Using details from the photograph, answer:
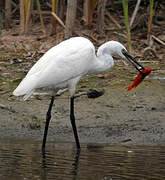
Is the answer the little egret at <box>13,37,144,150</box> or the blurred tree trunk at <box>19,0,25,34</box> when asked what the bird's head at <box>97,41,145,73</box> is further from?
the blurred tree trunk at <box>19,0,25,34</box>

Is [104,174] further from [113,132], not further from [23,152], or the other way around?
[113,132]

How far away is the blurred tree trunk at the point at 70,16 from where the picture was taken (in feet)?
34.7

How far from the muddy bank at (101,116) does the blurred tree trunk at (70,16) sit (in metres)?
1.85

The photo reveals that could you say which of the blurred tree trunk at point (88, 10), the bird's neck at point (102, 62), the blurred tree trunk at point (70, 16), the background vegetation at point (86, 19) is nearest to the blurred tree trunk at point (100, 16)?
the background vegetation at point (86, 19)

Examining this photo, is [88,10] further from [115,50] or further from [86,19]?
[115,50]

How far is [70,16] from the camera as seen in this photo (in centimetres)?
1065

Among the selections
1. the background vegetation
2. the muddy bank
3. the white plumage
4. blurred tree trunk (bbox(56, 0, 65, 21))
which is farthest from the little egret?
blurred tree trunk (bbox(56, 0, 65, 21))

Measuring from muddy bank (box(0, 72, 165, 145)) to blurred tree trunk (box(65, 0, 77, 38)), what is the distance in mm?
1846

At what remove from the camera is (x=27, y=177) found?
5320mm

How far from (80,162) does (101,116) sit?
2.24 m

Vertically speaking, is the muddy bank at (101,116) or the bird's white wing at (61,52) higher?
the bird's white wing at (61,52)

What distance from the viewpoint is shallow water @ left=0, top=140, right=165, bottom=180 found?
546 cm

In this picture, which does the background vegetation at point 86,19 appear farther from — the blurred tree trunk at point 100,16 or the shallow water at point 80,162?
the shallow water at point 80,162

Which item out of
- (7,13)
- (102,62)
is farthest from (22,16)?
(102,62)
